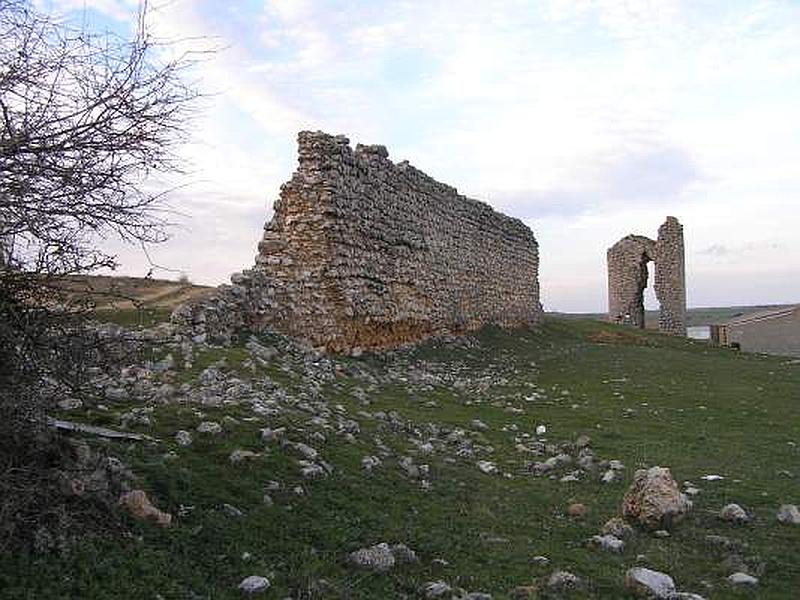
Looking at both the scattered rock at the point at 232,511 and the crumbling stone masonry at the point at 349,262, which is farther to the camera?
the crumbling stone masonry at the point at 349,262

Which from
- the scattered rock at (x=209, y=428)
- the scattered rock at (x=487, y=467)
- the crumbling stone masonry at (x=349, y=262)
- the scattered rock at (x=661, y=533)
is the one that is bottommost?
the scattered rock at (x=661, y=533)

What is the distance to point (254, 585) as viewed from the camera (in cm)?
427

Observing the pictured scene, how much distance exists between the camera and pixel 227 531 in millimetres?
4805

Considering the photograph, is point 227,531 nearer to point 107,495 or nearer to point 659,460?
point 107,495

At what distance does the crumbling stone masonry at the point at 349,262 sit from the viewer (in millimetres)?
13133

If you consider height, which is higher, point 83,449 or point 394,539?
point 83,449

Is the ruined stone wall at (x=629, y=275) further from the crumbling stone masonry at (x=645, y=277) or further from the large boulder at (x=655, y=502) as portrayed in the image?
the large boulder at (x=655, y=502)

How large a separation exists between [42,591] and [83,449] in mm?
1282

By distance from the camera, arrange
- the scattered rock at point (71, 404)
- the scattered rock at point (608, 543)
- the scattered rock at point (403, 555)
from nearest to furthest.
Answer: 1. the scattered rock at point (403, 555)
2. the scattered rock at point (608, 543)
3. the scattered rock at point (71, 404)

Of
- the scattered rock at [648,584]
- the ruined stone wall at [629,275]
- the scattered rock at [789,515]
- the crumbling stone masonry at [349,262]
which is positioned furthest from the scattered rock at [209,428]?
the ruined stone wall at [629,275]

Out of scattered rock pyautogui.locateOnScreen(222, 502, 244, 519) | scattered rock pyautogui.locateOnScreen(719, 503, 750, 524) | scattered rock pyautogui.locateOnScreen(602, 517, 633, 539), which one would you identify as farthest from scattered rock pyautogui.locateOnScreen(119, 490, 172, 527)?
scattered rock pyautogui.locateOnScreen(719, 503, 750, 524)

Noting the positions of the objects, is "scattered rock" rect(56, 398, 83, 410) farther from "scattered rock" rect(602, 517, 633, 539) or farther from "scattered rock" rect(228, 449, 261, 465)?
"scattered rock" rect(602, 517, 633, 539)

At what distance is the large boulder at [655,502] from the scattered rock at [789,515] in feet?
2.36

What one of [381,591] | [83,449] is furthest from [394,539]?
[83,449]
